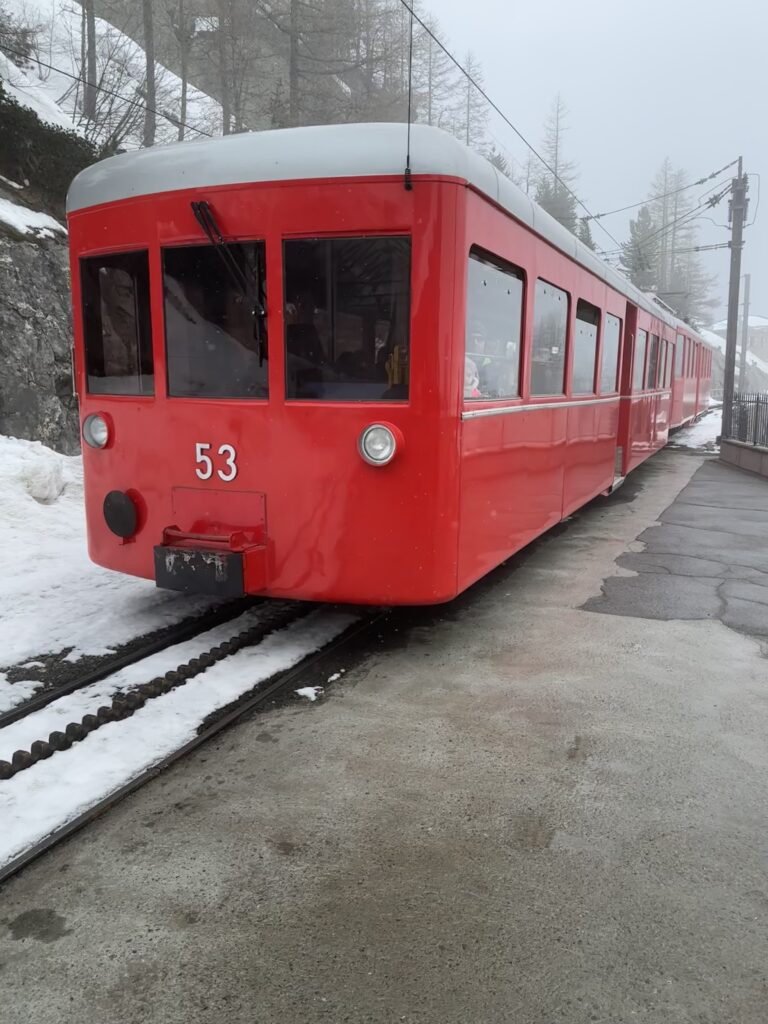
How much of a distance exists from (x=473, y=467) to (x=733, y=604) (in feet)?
8.60

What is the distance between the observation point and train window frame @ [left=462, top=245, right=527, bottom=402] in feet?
14.4

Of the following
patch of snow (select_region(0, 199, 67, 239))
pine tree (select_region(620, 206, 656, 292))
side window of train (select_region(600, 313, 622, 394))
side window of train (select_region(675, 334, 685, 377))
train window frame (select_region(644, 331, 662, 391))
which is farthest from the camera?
pine tree (select_region(620, 206, 656, 292))

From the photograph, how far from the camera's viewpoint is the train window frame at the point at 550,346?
5590 mm

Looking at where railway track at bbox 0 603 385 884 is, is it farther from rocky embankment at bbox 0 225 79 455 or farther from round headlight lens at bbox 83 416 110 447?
rocky embankment at bbox 0 225 79 455

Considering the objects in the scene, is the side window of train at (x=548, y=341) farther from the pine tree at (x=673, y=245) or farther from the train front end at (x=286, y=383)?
the pine tree at (x=673, y=245)

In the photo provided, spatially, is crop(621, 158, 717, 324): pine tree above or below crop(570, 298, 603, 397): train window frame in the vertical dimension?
above

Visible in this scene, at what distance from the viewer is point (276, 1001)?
6.75 feet

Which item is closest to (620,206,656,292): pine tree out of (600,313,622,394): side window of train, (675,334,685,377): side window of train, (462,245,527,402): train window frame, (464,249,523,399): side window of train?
(675,334,685,377): side window of train

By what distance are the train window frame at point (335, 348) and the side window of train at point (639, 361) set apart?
7.19m

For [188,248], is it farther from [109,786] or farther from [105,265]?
[109,786]

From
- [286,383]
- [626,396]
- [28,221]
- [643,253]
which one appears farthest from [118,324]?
[643,253]

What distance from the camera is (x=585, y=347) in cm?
745

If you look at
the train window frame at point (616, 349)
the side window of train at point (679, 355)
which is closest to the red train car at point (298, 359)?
the train window frame at point (616, 349)

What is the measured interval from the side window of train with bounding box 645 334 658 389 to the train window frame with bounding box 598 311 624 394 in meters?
2.90
